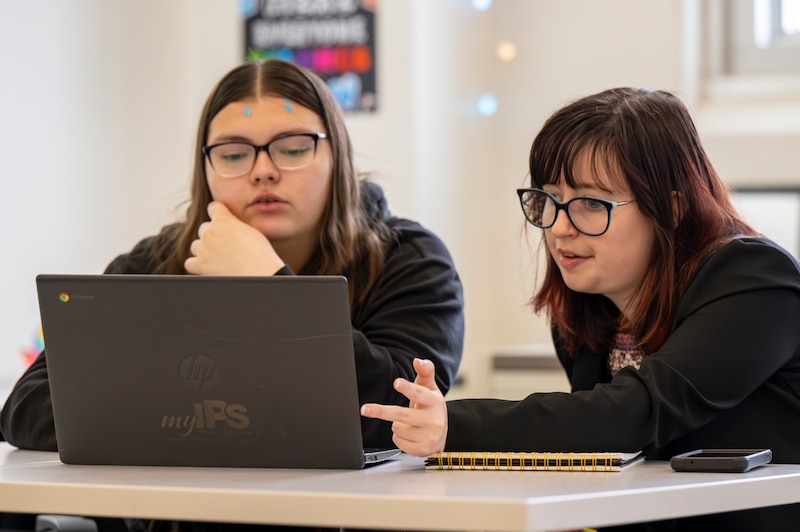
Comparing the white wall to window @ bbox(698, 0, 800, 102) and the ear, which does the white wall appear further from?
the ear

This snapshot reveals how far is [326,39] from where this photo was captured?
360 cm

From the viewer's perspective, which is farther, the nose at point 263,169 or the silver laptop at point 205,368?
the nose at point 263,169

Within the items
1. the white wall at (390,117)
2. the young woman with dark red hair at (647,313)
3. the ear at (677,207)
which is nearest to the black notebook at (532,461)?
the young woman with dark red hair at (647,313)

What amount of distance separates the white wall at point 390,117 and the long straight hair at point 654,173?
1756mm

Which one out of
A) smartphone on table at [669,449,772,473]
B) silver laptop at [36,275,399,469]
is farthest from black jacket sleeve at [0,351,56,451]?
smartphone on table at [669,449,772,473]

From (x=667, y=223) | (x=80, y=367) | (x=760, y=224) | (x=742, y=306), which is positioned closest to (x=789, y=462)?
(x=742, y=306)

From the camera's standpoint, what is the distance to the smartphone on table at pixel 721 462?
3.82ft

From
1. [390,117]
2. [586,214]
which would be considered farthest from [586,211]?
[390,117]

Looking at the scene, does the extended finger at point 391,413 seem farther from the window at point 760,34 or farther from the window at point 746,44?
the window at point 760,34

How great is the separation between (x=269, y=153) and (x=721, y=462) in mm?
921

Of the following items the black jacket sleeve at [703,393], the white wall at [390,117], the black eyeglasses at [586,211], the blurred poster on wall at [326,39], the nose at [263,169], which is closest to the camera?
the black jacket sleeve at [703,393]

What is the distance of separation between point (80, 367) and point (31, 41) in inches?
90.8

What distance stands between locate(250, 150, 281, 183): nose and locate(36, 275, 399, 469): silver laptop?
0.61 metres

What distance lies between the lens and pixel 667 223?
1.48 metres
